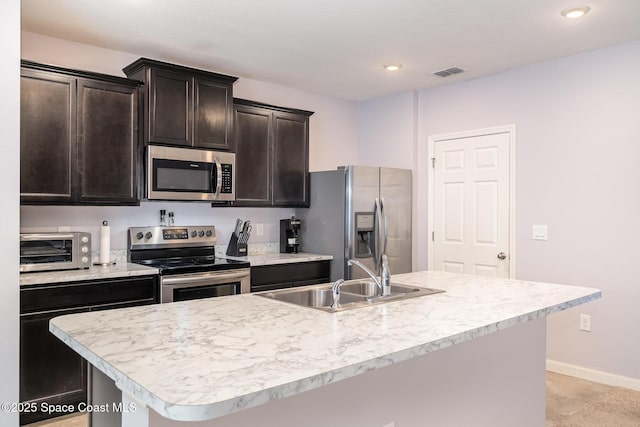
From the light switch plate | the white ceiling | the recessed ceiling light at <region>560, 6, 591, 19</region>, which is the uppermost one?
the white ceiling

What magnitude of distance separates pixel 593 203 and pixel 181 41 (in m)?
3.37

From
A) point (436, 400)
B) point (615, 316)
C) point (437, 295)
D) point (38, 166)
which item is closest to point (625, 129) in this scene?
point (615, 316)

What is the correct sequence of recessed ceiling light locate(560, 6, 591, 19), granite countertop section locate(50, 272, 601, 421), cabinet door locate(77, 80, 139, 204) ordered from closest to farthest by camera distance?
granite countertop section locate(50, 272, 601, 421) < recessed ceiling light locate(560, 6, 591, 19) < cabinet door locate(77, 80, 139, 204)

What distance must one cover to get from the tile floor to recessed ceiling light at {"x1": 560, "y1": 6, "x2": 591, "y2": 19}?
99.7 inches

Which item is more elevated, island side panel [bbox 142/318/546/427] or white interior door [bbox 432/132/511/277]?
white interior door [bbox 432/132/511/277]

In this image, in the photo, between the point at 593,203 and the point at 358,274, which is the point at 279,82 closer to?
the point at 358,274

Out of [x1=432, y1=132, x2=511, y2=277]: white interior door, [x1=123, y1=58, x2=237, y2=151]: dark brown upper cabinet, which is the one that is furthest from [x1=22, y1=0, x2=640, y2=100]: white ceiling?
[x1=432, y1=132, x2=511, y2=277]: white interior door

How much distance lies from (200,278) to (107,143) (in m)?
1.16

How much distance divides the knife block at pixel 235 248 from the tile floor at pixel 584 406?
67.7 inches

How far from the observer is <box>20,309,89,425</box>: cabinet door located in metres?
2.76

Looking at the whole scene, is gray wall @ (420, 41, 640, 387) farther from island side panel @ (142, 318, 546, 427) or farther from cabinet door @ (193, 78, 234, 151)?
cabinet door @ (193, 78, 234, 151)

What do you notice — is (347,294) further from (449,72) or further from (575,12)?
(449,72)

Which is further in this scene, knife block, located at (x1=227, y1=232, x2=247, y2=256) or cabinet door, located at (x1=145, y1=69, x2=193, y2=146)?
knife block, located at (x1=227, y1=232, x2=247, y2=256)

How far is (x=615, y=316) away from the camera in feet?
11.7
